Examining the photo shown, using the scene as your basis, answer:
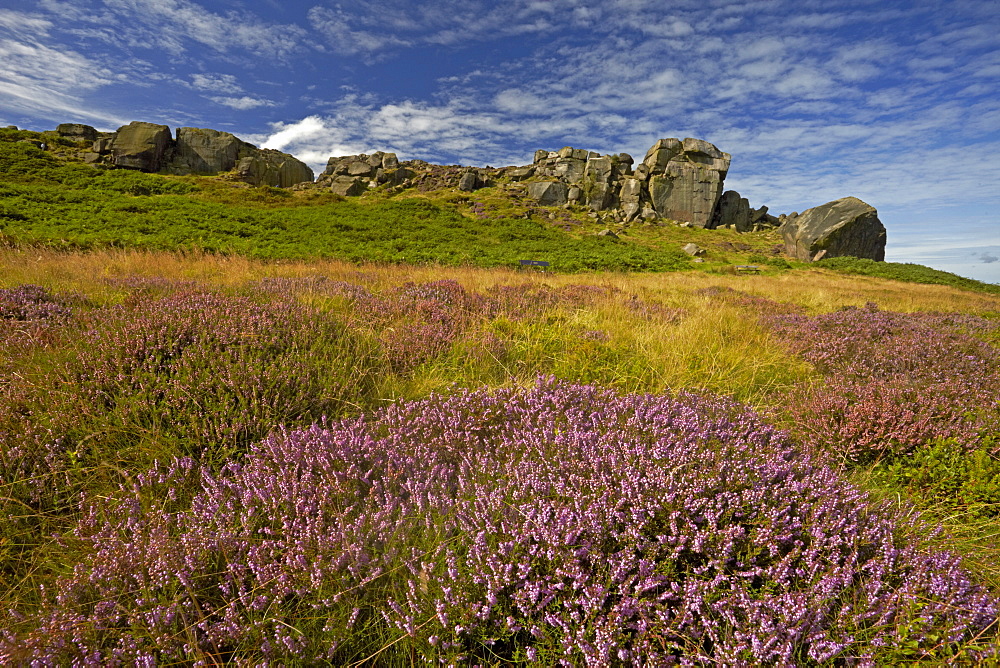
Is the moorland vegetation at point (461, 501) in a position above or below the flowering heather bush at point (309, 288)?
below

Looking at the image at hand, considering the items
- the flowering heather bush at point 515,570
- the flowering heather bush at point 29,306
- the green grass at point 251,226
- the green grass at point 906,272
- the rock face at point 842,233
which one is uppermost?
the rock face at point 842,233

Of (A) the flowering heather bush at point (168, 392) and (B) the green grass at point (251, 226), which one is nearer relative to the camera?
(A) the flowering heather bush at point (168, 392)

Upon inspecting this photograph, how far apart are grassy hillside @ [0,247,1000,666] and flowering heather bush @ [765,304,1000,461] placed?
0.09ft

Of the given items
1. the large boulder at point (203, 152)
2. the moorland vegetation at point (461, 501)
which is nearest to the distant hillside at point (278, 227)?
the large boulder at point (203, 152)

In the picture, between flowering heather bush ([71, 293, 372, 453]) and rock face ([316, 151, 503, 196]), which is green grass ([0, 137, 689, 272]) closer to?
flowering heather bush ([71, 293, 372, 453])

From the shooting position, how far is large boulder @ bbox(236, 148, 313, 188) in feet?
186

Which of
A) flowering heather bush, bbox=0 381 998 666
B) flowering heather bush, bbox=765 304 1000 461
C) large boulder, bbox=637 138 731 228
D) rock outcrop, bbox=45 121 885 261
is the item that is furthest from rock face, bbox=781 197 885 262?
flowering heather bush, bbox=0 381 998 666

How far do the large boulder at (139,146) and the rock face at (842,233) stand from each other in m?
72.4

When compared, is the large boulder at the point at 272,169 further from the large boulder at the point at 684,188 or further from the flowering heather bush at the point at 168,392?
the flowering heather bush at the point at 168,392

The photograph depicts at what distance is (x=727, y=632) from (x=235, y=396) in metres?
2.83

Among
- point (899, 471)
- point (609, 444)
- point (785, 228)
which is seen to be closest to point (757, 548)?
point (609, 444)

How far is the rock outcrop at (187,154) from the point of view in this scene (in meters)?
46.0

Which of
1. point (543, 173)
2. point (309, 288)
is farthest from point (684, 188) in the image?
point (309, 288)

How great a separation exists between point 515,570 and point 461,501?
42 centimetres
